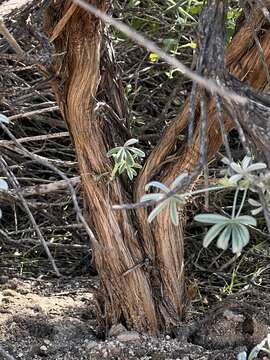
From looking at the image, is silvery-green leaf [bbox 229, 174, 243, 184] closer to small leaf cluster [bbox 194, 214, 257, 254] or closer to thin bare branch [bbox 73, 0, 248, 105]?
small leaf cluster [bbox 194, 214, 257, 254]

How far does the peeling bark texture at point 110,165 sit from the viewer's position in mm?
1324

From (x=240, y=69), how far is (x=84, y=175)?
0.37 m

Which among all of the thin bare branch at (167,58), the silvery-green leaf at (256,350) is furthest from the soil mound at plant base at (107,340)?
the thin bare branch at (167,58)

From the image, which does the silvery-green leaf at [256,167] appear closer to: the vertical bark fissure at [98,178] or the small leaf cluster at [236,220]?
the small leaf cluster at [236,220]

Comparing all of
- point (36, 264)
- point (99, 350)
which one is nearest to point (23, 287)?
point (36, 264)

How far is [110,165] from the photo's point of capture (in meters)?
1.45

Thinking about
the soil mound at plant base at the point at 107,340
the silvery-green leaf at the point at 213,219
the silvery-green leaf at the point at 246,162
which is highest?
the silvery-green leaf at the point at 246,162

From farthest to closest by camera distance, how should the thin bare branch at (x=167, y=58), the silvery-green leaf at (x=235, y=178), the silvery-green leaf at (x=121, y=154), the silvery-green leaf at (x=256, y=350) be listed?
the silvery-green leaf at (x=121, y=154) < the silvery-green leaf at (x=256, y=350) < the silvery-green leaf at (x=235, y=178) < the thin bare branch at (x=167, y=58)

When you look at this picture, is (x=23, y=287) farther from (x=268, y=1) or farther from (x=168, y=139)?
(x=268, y=1)

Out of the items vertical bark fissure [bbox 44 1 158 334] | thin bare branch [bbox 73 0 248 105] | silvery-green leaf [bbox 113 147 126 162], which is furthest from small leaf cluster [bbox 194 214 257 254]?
vertical bark fissure [bbox 44 1 158 334]

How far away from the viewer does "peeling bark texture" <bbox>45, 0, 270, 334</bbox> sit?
132 centimetres

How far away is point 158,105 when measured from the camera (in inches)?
88.3

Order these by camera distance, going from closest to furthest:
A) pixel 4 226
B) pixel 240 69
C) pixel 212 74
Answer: pixel 212 74
pixel 240 69
pixel 4 226

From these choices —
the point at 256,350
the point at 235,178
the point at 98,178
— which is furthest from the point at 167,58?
the point at 98,178
